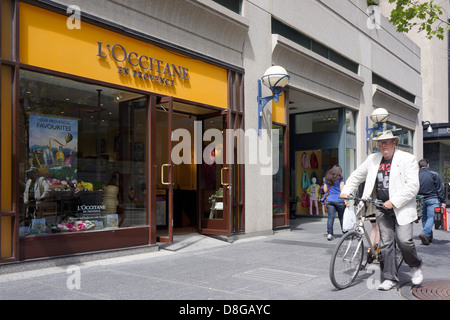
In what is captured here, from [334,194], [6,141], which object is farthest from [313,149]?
[6,141]

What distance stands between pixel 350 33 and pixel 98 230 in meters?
11.8

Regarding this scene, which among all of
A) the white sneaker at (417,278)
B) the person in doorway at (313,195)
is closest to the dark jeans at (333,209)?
the white sneaker at (417,278)

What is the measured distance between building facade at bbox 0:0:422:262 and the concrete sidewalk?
57cm

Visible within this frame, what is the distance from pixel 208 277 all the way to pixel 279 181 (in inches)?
235

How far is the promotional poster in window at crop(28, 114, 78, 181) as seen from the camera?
6312 mm

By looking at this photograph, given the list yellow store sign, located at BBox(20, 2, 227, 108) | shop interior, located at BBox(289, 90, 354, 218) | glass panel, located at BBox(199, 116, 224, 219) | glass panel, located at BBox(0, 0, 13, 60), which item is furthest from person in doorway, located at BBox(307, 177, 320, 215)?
glass panel, located at BBox(0, 0, 13, 60)

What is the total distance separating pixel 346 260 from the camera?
5094mm

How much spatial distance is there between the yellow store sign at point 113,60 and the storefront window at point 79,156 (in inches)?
10.1

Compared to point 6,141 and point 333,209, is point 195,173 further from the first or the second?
point 6,141

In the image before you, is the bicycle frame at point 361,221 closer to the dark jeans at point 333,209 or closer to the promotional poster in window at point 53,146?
the dark jeans at point 333,209

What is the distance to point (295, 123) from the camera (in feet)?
54.4

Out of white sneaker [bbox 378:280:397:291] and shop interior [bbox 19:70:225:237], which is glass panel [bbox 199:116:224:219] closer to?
shop interior [bbox 19:70:225:237]
